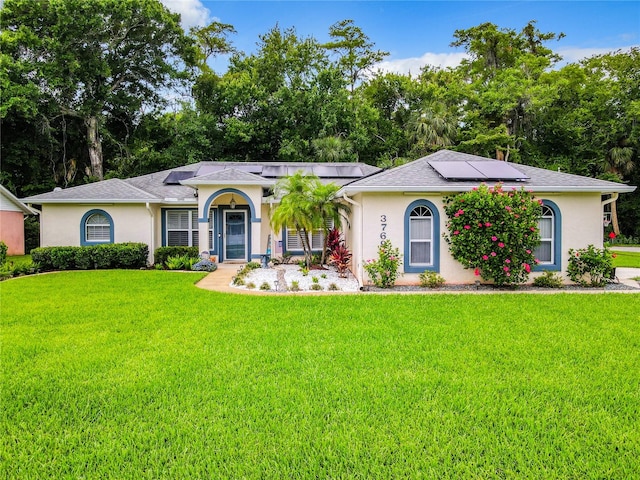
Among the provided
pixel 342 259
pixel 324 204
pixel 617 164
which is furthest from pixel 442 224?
pixel 617 164

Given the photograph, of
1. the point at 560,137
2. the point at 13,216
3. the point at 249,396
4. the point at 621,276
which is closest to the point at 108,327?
the point at 249,396

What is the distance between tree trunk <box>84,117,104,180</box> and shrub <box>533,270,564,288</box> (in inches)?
1091

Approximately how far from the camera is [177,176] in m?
19.3

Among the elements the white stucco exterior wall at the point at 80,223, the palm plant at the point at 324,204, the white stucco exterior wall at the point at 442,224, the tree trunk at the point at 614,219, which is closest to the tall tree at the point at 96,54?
the white stucco exterior wall at the point at 80,223

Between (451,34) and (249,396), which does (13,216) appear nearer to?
(249,396)

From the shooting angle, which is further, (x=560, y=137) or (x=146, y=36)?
(x=560, y=137)

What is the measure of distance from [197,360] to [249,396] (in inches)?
55.0

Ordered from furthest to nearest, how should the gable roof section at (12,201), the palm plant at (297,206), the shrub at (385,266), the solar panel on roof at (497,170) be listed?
the gable roof section at (12,201), the palm plant at (297,206), the solar panel on roof at (497,170), the shrub at (385,266)

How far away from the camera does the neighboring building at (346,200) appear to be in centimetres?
1130

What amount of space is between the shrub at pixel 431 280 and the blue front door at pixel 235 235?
9097 mm

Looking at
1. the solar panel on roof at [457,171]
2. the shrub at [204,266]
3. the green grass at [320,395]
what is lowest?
the green grass at [320,395]

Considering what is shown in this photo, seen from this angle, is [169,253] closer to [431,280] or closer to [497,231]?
[431,280]

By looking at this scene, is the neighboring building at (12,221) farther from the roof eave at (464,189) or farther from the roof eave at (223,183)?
the roof eave at (464,189)

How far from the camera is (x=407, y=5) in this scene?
52.5 feet
